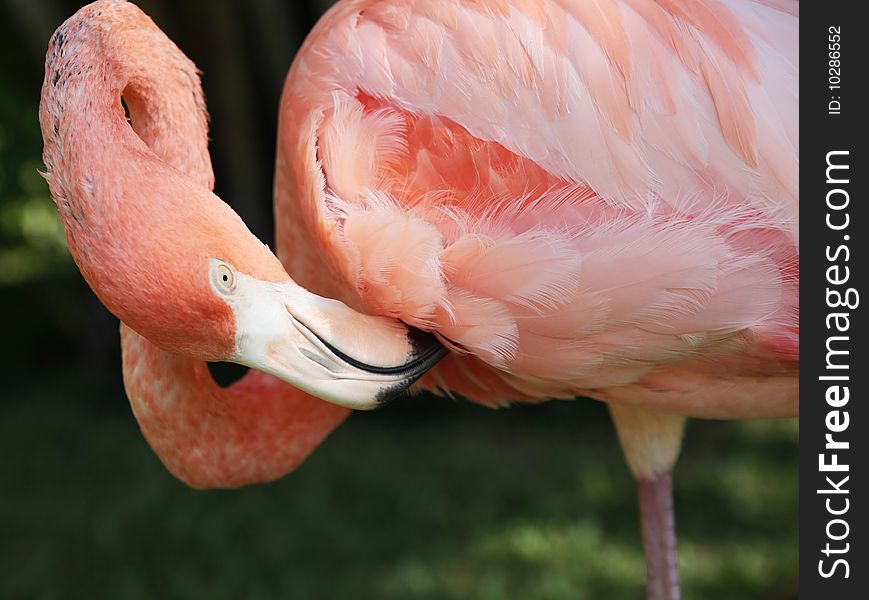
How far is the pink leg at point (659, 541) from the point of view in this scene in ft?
8.04

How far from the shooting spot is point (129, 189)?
5.21 feet

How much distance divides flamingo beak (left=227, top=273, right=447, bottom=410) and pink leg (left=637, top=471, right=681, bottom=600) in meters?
0.91

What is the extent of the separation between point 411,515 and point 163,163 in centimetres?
267

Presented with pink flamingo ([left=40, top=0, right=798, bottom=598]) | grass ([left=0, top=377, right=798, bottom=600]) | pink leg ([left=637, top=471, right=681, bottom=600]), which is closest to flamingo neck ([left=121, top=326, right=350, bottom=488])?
pink flamingo ([left=40, top=0, right=798, bottom=598])

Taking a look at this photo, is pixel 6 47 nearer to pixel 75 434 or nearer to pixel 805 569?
pixel 75 434

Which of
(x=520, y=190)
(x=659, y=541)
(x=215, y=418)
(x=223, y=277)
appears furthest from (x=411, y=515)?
(x=223, y=277)

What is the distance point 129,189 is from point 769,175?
1.04 meters

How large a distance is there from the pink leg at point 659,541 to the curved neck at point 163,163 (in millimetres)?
754

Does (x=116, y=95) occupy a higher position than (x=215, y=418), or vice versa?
(x=116, y=95)

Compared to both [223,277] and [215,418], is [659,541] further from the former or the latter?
[223,277]

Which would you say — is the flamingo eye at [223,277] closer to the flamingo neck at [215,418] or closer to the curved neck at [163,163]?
the curved neck at [163,163]

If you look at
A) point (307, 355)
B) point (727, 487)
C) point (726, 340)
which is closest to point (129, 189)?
point (307, 355)

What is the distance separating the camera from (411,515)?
4102mm

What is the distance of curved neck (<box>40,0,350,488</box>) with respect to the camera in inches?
64.8
